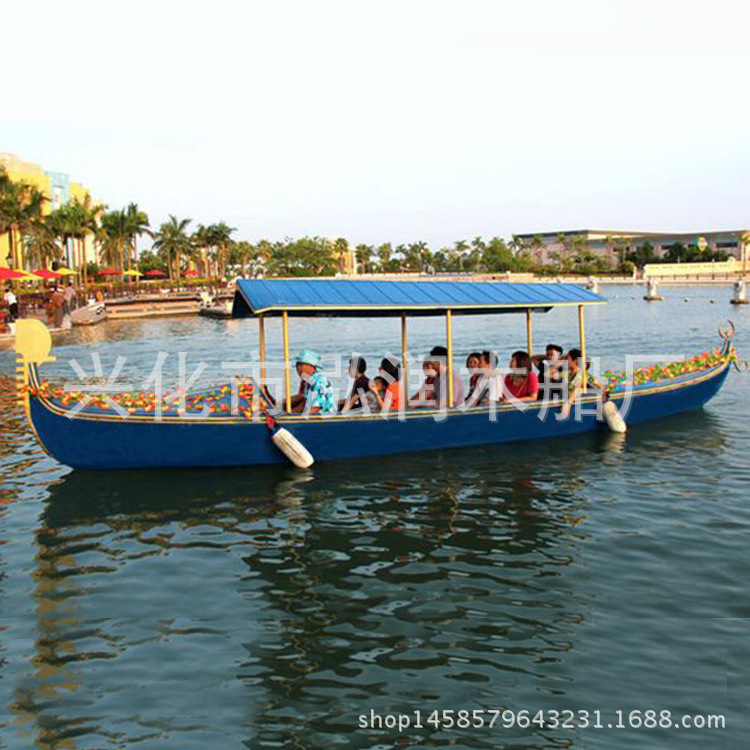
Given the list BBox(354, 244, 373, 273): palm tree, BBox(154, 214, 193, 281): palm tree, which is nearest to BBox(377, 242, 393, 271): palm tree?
BBox(354, 244, 373, 273): palm tree

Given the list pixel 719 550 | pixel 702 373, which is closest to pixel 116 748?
pixel 719 550

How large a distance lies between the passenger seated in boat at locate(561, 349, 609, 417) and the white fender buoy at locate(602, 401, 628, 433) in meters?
0.23

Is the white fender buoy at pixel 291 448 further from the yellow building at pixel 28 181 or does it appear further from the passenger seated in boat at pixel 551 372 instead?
the yellow building at pixel 28 181

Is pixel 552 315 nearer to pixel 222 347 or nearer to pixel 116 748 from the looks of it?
pixel 222 347

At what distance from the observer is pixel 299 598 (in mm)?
8602

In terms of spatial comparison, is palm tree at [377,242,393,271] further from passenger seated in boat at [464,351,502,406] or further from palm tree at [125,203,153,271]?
passenger seated in boat at [464,351,502,406]

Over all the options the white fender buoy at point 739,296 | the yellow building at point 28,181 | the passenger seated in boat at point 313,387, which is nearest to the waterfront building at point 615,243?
the white fender buoy at point 739,296

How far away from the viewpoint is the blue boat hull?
12.2 meters

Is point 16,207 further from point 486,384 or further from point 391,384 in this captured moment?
point 486,384

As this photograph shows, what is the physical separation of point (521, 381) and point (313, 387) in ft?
14.6

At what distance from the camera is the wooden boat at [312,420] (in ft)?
39.7

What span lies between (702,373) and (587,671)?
41.1 ft

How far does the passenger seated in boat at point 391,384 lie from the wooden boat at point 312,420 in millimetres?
241

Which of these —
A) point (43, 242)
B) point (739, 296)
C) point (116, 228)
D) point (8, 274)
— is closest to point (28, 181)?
point (43, 242)
